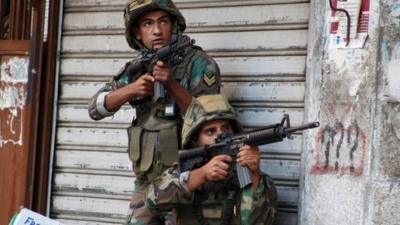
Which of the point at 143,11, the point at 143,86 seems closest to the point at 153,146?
the point at 143,86

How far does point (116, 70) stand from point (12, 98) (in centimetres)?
94

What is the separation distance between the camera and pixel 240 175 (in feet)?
11.2

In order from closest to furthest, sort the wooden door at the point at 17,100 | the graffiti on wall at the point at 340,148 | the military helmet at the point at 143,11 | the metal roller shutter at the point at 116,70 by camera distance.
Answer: the graffiti on wall at the point at 340,148 → the military helmet at the point at 143,11 → the metal roller shutter at the point at 116,70 → the wooden door at the point at 17,100

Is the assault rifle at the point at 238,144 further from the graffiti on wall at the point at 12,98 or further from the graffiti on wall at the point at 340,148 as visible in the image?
the graffiti on wall at the point at 12,98

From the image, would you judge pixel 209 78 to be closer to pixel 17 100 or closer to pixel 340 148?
pixel 340 148

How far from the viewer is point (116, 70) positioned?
16.0ft

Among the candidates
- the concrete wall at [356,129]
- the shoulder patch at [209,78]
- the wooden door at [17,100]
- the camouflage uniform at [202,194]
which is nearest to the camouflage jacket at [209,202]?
the camouflage uniform at [202,194]

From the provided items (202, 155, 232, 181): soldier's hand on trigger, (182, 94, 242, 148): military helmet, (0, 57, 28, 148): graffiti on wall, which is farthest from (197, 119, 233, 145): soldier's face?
(0, 57, 28, 148): graffiti on wall

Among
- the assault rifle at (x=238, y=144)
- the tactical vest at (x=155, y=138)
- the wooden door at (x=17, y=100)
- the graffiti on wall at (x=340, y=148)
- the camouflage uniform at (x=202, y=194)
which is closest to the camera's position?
the assault rifle at (x=238, y=144)

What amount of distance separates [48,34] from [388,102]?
2586mm

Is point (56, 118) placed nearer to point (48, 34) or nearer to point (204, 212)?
point (48, 34)

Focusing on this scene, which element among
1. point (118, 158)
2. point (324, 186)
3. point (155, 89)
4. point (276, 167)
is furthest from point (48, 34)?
point (324, 186)

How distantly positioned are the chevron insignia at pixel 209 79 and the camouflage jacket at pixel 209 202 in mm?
545

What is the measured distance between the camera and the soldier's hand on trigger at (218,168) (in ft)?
11.2
